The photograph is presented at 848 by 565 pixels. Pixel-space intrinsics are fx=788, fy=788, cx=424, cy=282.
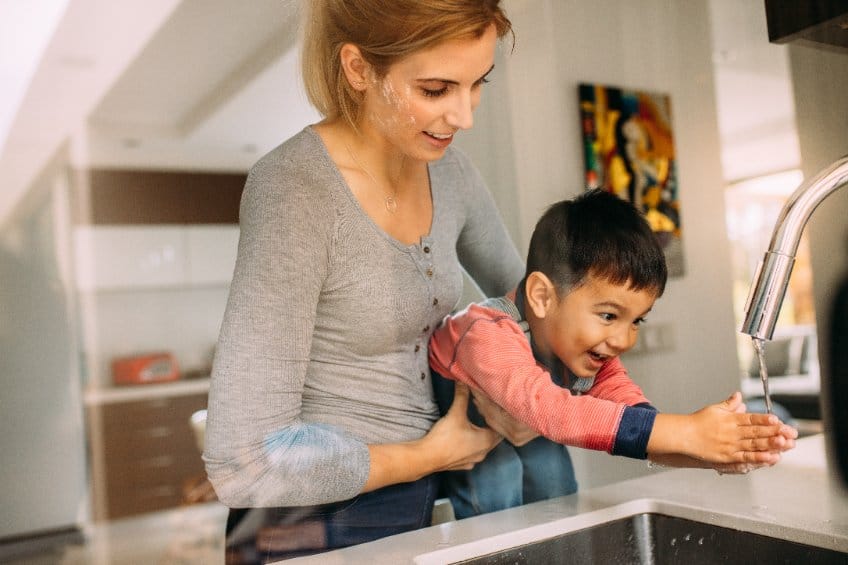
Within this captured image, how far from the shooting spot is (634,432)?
0.85 m

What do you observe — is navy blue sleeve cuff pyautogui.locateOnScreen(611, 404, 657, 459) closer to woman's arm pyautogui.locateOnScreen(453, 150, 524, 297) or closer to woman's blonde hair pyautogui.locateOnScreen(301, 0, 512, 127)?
woman's arm pyautogui.locateOnScreen(453, 150, 524, 297)

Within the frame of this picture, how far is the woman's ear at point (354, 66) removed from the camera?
3.00 ft

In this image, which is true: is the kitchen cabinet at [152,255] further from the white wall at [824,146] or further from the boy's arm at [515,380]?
the white wall at [824,146]

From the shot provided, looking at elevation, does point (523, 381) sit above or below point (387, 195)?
below

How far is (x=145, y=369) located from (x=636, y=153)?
0.77 m

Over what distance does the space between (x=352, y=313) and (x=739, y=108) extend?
79 cm

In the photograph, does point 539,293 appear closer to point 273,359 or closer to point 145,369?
point 273,359

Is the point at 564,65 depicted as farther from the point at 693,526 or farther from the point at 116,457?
the point at 116,457

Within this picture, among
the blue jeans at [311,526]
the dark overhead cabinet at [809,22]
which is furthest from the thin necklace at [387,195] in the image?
the dark overhead cabinet at [809,22]

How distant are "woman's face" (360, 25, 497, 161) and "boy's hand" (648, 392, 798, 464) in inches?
16.3

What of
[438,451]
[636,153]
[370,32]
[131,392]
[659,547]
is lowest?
[659,547]

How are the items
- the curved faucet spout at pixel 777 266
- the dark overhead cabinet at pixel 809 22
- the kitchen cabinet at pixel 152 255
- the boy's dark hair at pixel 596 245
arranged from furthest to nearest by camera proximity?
the dark overhead cabinet at pixel 809 22
the boy's dark hair at pixel 596 245
the kitchen cabinet at pixel 152 255
the curved faucet spout at pixel 777 266

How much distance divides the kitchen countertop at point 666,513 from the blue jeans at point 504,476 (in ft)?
0.18

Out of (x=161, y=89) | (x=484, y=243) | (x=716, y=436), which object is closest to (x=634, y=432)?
(x=716, y=436)
